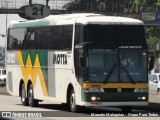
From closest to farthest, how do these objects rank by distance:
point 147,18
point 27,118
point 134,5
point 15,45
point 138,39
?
point 27,118
point 138,39
point 15,45
point 147,18
point 134,5

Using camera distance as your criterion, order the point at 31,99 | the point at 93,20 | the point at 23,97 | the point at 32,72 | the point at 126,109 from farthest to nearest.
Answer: the point at 23,97
the point at 31,99
the point at 32,72
the point at 126,109
the point at 93,20

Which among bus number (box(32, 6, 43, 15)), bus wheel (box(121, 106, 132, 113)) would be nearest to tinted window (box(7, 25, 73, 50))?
bus wheel (box(121, 106, 132, 113))

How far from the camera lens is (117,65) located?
24531 mm

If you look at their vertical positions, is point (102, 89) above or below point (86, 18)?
below

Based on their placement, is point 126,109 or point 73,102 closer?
point 73,102

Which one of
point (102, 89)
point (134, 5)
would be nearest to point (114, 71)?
point (102, 89)

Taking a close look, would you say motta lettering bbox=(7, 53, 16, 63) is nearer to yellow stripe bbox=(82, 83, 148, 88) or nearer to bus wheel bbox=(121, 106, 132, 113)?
bus wheel bbox=(121, 106, 132, 113)

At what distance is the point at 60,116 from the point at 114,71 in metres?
2.41

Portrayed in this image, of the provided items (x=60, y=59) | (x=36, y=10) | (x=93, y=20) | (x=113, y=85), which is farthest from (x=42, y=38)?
(x=36, y=10)

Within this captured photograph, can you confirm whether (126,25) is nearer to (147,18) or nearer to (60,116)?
(60,116)

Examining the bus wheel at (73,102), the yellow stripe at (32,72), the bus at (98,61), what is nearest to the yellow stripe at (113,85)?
the bus at (98,61)

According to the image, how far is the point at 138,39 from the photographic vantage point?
25.1 metres

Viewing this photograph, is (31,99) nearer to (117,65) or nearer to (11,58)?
(11,58)

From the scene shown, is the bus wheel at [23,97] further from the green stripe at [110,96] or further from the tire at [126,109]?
the green stripe at [110,96]
